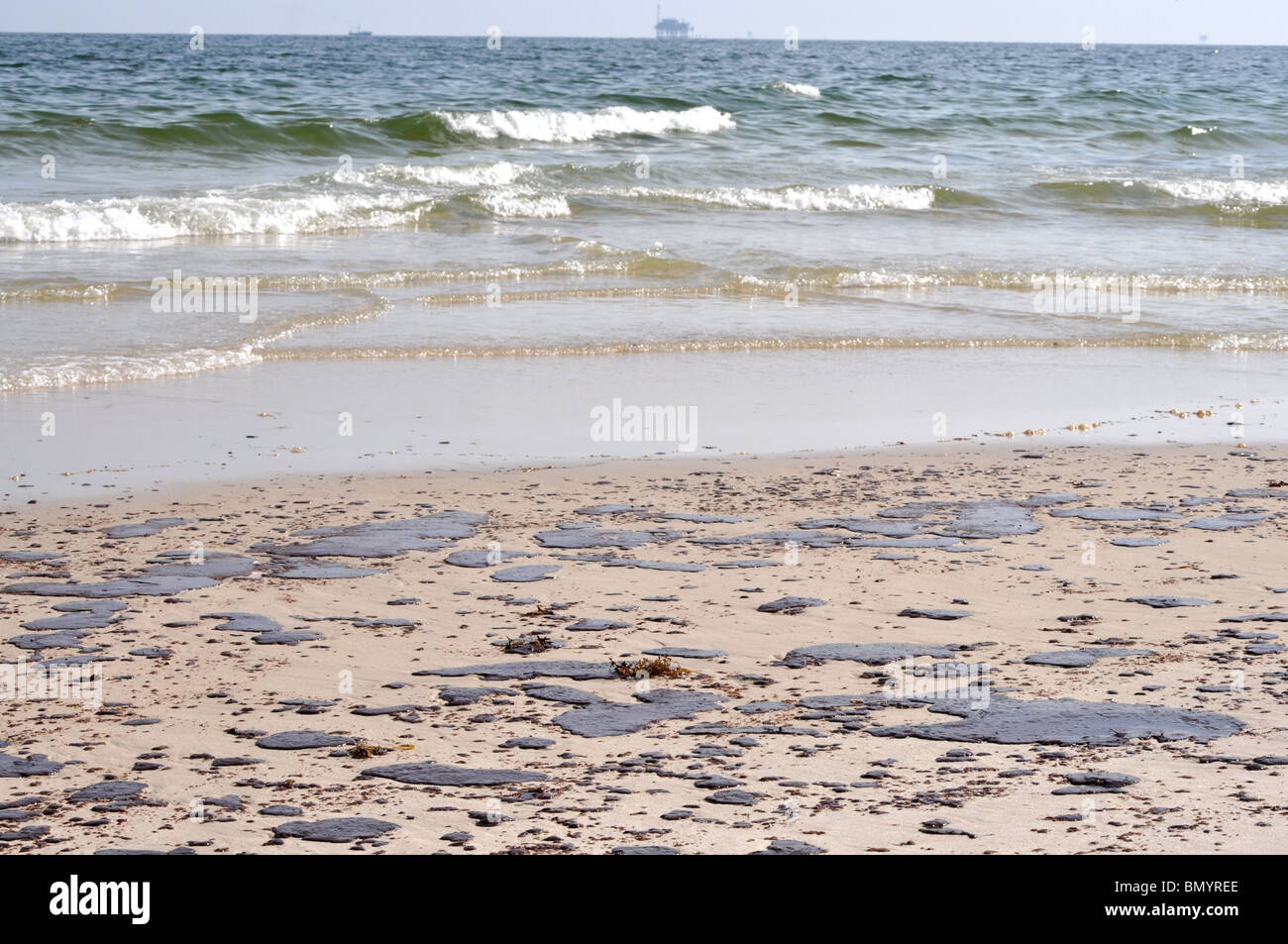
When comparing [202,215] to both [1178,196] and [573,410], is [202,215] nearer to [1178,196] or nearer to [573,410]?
[573,410]

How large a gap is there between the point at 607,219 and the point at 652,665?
14192mm

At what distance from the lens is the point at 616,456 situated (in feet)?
24.2

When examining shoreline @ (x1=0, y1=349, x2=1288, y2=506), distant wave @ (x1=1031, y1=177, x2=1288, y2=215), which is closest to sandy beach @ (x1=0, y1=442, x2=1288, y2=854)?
shoreline @ (x1=0, y1=349, x2=1288, y2=506)

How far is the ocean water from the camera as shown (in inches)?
445

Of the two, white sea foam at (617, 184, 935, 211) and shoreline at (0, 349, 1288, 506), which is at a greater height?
white sea foam at (617, 184, 935, 211)

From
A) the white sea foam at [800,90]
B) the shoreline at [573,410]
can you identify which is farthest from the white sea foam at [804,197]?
the white sea foam at [800,90]

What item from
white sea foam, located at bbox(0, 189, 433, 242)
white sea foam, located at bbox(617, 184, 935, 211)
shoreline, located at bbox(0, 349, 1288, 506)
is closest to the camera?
shoreline, located at bbox(0, 349, 1288, 506)

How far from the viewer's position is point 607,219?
1802 centimetres

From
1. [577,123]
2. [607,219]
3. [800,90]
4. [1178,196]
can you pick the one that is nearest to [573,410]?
[607,219]

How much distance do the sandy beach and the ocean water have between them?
3973 millimetres

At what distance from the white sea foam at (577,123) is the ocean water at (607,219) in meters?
0.07

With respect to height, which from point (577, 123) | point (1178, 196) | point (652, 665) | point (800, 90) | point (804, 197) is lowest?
point (652, 665)

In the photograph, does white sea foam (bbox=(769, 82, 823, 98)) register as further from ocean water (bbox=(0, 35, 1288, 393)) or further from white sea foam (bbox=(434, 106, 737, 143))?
white sea foam (bbox=(434, 106, 737, 143))
